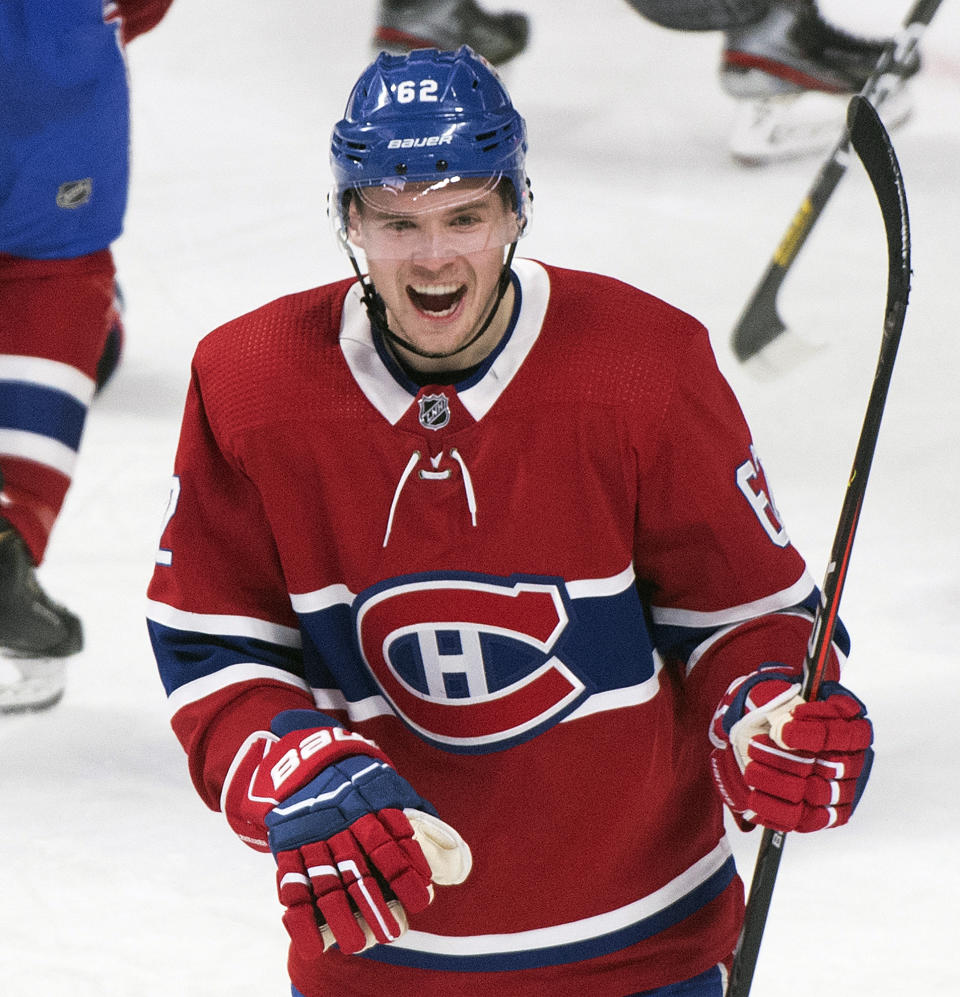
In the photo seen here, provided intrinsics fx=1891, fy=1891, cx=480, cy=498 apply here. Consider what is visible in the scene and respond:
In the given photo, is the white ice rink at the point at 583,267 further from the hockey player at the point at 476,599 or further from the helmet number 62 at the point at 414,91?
the helmet number 62 at the point at 414,91

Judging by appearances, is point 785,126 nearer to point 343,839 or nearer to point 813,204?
point 813,204

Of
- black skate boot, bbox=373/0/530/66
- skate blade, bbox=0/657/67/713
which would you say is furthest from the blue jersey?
black skate boot, bbox=373/0/530/66

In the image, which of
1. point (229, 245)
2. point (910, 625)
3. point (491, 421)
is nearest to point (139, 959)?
point (491, 421)

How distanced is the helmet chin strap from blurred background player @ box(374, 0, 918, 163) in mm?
3078

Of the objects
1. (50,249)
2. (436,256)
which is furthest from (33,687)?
(436,256)

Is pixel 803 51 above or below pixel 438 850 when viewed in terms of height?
below

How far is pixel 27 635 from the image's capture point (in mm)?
2760

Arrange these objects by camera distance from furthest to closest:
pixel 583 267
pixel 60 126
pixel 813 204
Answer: pixel 583 267
pixel 813 204
pixel 60 126

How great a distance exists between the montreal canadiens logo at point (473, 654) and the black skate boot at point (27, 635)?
120cm

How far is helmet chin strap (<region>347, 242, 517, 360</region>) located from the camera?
1492 mm

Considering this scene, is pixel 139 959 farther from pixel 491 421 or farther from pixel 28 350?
pixel 491 421

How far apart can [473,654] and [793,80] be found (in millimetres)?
3416

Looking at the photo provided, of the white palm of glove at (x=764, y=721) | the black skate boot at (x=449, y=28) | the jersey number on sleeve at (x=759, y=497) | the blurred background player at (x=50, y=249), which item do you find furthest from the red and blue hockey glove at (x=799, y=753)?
the black skate boot at (x=449, y=28)

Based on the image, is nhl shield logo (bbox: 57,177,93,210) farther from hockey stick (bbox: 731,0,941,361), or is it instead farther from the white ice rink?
hockey stick (bbox: 731,0,941,361)
